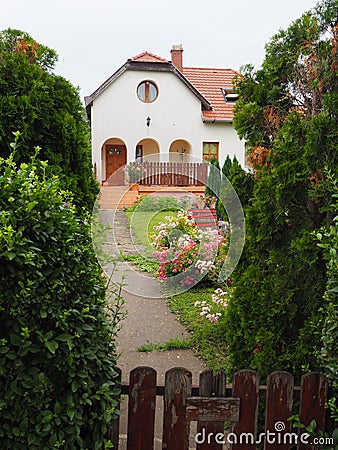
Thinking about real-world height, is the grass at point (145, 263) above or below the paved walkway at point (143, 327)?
above

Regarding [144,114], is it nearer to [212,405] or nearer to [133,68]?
[133,68]

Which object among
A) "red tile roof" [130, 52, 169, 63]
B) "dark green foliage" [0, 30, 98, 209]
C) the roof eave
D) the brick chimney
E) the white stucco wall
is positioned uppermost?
the brick chimney

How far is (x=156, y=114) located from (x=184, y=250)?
9.91m

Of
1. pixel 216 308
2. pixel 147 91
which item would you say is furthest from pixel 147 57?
pixel 216 308

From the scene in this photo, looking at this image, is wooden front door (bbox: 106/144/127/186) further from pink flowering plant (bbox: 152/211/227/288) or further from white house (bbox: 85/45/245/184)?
pink flowering plant (bbox: 152/211/227/288)

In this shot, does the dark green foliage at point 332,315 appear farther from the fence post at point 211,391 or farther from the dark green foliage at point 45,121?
the dark green foliage at point 45,121

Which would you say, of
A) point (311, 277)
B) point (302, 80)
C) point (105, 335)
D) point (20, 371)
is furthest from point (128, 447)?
point (302, 80)

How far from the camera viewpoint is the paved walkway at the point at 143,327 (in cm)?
366

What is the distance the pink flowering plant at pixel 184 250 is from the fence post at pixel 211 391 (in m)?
3.36

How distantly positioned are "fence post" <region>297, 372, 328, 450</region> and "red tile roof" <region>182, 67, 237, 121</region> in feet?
47.4

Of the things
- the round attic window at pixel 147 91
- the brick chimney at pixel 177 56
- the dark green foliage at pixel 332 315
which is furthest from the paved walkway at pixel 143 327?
the brick chimney at pixel 177 56

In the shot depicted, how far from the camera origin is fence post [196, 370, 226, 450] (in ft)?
6.80

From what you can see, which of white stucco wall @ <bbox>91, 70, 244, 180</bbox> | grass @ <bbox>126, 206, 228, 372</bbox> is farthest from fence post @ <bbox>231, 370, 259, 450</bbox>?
white stucco wall @ <bbox>91, 70, 244, 180</bbox>

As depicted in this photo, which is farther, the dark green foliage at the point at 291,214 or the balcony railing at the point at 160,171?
the balcony railing at the point at 160,171
